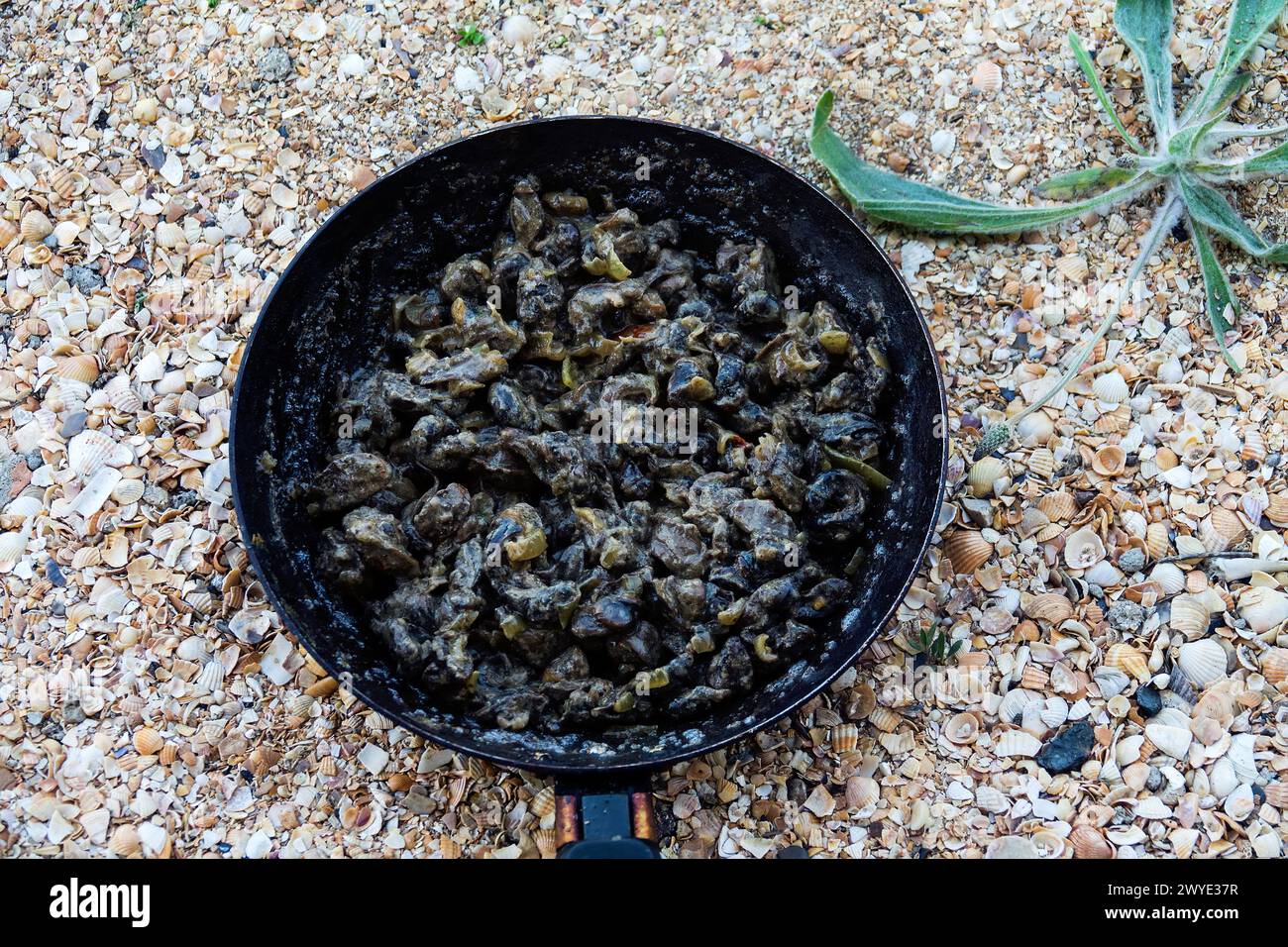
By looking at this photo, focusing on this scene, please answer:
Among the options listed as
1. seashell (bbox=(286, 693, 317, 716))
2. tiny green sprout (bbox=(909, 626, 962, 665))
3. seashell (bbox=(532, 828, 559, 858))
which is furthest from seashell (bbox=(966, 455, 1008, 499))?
seashell (bbox=(286, 693, 317, 716))

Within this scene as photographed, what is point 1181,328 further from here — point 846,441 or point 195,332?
point 195,332

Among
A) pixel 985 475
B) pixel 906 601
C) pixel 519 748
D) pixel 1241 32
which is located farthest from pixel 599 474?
pixel 1241 32

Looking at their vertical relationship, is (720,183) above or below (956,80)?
below

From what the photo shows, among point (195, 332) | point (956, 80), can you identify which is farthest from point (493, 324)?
point (956, 80)

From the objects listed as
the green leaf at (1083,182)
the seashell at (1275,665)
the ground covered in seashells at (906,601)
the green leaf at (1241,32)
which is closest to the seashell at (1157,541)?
the ground covered in seashells at (906,601)

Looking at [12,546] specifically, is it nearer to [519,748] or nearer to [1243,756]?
[519,748]

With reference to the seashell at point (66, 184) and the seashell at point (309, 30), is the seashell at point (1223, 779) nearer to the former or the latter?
the seashell at point (309, 30)
